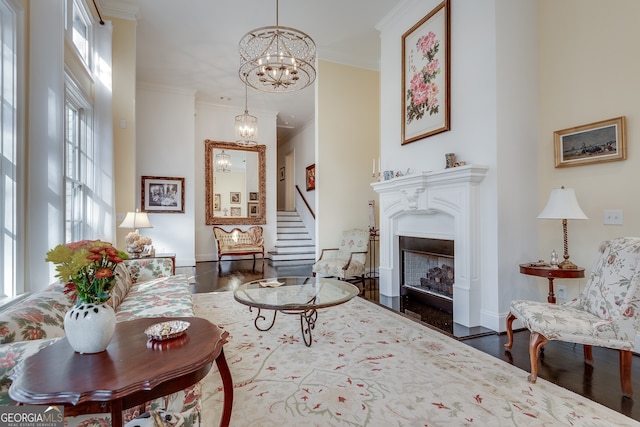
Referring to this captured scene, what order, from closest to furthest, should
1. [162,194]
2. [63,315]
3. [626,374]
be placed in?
1. [63,315]
2. [626,374]
3. [162,194]

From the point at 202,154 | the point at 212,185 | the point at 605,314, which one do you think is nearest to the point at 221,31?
the point at 202,154

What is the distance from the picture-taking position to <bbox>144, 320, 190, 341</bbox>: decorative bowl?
135 centimetres

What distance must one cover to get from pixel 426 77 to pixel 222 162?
581 cm

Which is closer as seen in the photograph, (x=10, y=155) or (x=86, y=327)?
(x=86, y=327)

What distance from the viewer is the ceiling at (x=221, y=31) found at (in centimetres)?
454

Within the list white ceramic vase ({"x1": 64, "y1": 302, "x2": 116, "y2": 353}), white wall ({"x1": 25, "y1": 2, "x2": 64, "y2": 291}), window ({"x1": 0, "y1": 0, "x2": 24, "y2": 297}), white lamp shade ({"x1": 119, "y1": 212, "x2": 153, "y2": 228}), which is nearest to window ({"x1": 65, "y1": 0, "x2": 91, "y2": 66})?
white wall ({"x1": 25, "y1": 2, "x2": 64, "y2": 291})

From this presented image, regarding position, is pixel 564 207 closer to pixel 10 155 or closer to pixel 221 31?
pixel 10 155

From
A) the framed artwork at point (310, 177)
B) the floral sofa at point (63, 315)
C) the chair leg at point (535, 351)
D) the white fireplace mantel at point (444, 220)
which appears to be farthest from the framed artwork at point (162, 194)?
the chair leg at point (535, 351)

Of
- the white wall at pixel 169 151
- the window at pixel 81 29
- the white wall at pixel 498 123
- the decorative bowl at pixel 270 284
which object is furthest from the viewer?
the white wall at pixel 169 151

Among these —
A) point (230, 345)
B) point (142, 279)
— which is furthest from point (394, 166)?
point (142, 279)

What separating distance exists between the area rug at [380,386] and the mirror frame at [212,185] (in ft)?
18.0

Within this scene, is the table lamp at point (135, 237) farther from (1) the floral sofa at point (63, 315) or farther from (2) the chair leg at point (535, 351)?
(2) the chair leg at point (535, 351)

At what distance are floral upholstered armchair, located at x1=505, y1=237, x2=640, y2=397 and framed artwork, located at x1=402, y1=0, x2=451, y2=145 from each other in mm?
2080

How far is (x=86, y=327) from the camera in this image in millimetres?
1217
